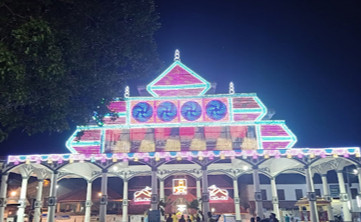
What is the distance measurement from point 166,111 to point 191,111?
1.81 m

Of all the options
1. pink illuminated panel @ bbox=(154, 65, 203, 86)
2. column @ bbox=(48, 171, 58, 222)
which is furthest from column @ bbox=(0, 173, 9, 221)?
pink illuminated panel @ bbox=(154, 65, 203, 86)

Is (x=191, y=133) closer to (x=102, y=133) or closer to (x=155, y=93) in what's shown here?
(x=155, y=93)

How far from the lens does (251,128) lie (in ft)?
70.2

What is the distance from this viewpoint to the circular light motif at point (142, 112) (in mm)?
21234

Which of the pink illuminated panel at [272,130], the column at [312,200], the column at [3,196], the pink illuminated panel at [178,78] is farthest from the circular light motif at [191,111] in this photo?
the column at [3,196]

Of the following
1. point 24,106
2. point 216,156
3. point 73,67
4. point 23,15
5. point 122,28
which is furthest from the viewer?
point 216,156

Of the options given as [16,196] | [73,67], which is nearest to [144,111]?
[73,67]

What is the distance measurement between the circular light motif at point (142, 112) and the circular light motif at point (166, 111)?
667 mm

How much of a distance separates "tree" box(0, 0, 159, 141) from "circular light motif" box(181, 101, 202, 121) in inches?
349

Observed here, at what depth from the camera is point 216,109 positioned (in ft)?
69.4

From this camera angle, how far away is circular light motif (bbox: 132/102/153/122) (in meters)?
→ 21.2

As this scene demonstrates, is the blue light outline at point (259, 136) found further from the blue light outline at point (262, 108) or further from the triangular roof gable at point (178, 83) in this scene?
the triangular roof gable at point (178, 83)

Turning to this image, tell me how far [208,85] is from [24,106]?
1429 cm

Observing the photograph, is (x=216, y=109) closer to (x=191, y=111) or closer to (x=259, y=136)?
(x=191, y=111)
